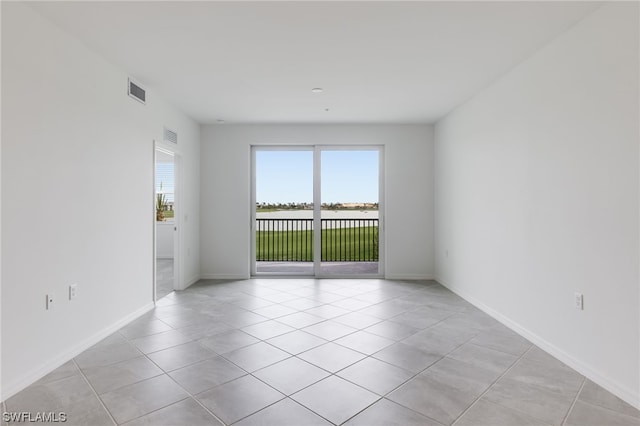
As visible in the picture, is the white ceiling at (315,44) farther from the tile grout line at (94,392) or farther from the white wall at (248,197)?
the tile grout line at (94,392)

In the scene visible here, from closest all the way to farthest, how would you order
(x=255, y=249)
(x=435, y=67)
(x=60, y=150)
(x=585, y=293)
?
(x=585, y=293) → (x=60, y=150) → (x=435, y=67) → (x=255, y=249)

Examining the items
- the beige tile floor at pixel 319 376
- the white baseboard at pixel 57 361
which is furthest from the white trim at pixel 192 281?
the white baseboard at pixel 57 361

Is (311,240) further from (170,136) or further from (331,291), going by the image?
(170,136)

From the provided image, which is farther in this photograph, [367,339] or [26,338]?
[367,339]

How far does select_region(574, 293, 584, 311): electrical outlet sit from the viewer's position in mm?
2568

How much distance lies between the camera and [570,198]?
8.78ft

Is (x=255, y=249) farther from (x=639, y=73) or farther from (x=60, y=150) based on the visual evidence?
(x=639, y=73)

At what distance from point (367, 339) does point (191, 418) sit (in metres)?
1.65

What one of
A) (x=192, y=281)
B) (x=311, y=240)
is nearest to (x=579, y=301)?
(x=311, y=240)

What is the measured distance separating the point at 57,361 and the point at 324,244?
4.20 m

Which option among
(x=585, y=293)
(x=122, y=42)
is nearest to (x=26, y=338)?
(x=122, y=42)

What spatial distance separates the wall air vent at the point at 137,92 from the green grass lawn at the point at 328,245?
10.4 ft

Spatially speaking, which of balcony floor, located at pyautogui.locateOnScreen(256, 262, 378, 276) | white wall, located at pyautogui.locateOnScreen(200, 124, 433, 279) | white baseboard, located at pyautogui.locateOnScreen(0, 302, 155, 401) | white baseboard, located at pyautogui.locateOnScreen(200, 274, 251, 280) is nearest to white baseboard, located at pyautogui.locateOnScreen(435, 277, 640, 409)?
white wall, located at pyautogui.locateOnScreen(200, 124, 433, 279)

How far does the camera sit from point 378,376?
2.48m
